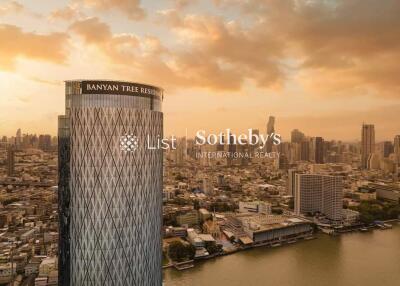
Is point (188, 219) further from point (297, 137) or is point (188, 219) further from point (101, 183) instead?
point (297, 137)

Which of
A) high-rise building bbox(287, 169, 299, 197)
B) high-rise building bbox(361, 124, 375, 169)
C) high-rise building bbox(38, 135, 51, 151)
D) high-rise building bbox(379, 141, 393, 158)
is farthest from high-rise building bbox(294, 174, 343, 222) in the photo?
high-rise building bbox(379, 141, 393, 158)

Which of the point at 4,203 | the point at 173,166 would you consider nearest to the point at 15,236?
the point at 4,203

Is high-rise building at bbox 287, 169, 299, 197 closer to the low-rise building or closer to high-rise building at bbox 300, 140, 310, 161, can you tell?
the low-rise building

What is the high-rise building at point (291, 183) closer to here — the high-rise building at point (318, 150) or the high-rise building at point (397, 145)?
the high-rise building at point (318, 150)

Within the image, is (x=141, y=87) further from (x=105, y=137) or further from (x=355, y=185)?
(x=355, y=185)

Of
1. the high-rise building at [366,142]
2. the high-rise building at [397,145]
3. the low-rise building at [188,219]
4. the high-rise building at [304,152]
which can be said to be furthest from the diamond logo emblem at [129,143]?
the high-rise building at [397,145]
